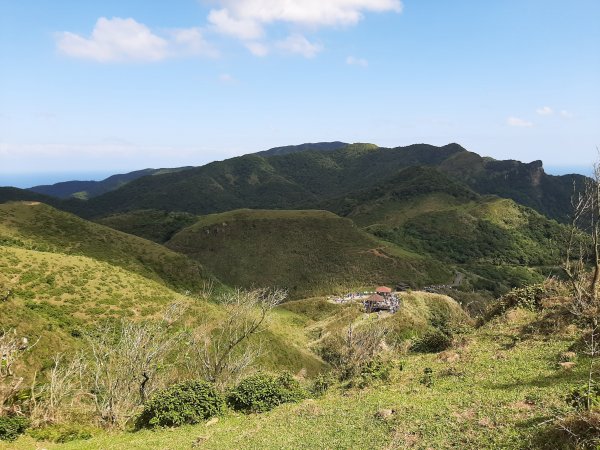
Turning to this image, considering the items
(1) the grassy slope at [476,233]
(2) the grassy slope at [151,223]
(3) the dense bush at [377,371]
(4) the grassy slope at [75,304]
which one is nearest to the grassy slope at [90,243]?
(4) the grassy slope at [75,304]

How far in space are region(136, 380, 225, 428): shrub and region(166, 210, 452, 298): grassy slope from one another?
2899 inches

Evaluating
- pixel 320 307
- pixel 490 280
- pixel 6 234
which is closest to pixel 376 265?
pixel 320 307

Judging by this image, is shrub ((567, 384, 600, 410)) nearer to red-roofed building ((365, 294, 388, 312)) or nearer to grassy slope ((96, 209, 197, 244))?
red-roofed building ((365, 294, 388, 312))

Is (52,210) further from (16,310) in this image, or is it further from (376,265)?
(376,265)

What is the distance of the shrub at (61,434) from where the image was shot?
18578mm

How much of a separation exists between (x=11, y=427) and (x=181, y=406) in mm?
7457

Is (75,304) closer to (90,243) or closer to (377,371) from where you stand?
(377,371)

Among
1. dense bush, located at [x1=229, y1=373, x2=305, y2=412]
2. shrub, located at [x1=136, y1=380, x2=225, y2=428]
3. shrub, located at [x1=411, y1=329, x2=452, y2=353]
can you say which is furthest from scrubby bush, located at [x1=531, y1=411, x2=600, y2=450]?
shrub, located at [x1=411, y1=329, x2=452, y2=353]

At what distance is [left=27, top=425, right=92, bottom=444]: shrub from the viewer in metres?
18.6

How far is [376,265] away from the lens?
342 ft

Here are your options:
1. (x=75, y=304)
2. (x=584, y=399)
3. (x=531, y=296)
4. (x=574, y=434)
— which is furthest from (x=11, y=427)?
(x=531, y=296)

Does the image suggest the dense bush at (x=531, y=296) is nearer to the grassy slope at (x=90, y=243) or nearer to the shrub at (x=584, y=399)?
the shrub at (x=584, y=399)

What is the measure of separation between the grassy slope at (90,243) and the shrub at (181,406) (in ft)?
166

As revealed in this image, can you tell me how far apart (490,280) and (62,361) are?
11446 centimetres
